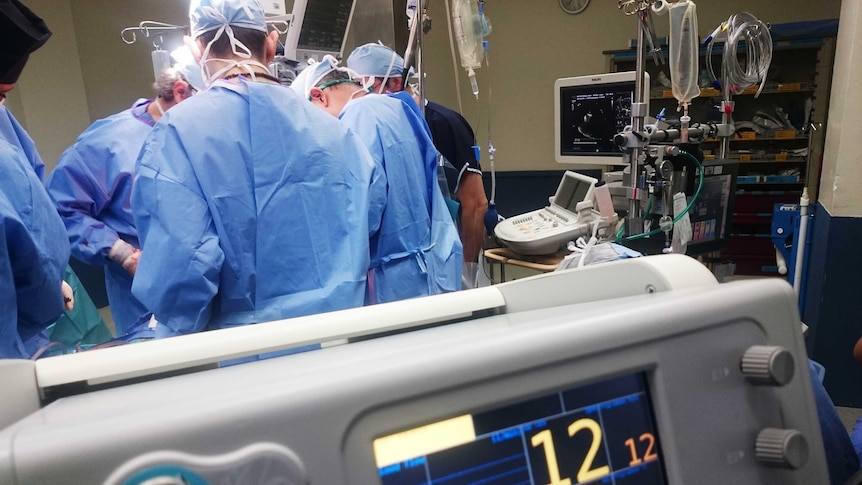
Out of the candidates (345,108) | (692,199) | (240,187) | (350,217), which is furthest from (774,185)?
(240,187)

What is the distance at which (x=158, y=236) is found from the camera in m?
1.19

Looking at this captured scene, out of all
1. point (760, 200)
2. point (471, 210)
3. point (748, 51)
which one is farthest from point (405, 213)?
point (760, 200)

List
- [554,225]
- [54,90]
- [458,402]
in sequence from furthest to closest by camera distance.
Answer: [54,90]
[554,225]
[458,402]

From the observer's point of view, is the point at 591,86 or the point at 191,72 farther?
the point at 591,86

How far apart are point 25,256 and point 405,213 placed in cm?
103

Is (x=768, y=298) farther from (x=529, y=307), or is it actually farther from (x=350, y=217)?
(x=350, y=217)

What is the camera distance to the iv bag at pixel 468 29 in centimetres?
219

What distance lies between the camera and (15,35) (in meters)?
1.27

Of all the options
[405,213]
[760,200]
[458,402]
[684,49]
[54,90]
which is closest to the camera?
[458,402]

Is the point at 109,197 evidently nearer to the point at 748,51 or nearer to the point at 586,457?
the point at 586,457

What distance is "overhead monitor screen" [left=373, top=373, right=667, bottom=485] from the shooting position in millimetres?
421

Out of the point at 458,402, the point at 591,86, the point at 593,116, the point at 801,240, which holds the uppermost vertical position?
the point at 591,86

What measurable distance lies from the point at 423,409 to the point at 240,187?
972mm

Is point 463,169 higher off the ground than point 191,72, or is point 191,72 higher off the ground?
point 191,72
